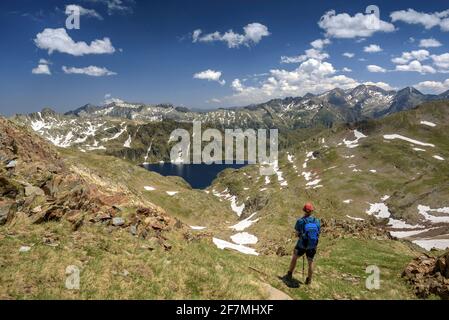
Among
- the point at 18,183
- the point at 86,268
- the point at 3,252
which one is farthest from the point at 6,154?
the point at 86,268

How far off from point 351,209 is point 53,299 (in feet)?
552

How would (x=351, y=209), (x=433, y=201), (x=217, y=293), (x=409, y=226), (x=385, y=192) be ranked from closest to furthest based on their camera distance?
1. (x=217, y=293)
2. (x=409, y=226)
3. (x=433, y=201)
4. (x=351, y=209)
5. (x=385, y=192)

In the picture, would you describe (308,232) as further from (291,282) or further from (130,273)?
(130,273)

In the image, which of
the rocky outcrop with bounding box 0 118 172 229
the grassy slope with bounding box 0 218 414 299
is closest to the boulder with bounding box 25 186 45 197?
the rocky outcrop with bounding box 0 118 172 229

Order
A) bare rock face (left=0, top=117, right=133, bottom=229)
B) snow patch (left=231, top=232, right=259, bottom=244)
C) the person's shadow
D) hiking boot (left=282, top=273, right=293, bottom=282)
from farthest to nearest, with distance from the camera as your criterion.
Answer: snow patch (left=231, top=232, right=259, bottom=244)
bare rock face (left=0, top=117, right=133, bottom=229)
hiking boot (left=282, top=273, right=293, bottom=282)
the person's shadow

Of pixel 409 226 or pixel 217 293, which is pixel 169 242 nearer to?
pixel 217 293

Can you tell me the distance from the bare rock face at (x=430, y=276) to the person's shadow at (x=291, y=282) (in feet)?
26.7

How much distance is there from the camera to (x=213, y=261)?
21.2m

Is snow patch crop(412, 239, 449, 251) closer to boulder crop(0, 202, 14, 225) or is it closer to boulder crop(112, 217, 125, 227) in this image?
boulder crop(112, 217, 125, 227)

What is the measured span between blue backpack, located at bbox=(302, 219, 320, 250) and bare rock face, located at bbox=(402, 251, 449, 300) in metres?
8.79

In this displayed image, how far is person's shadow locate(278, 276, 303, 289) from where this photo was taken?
20.4 m

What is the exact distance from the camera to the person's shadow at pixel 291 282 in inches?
804

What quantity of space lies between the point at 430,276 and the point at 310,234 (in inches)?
410

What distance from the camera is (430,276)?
78.1ft
